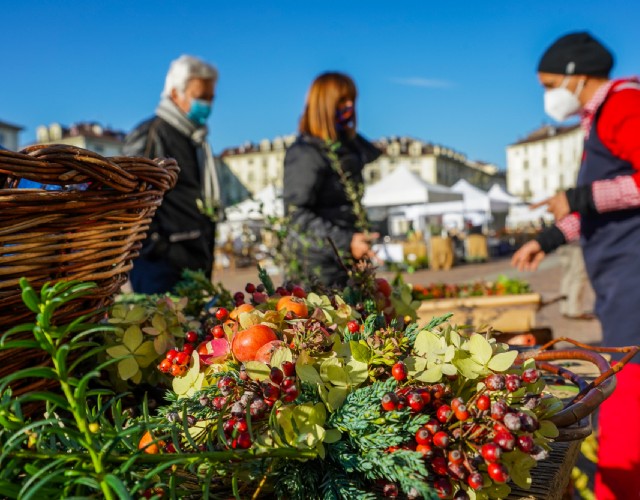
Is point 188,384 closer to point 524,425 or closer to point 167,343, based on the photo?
point 167,343

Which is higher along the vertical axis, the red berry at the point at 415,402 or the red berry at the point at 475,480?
the red berry at the point at 415,402

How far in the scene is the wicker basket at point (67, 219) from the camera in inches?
30.4

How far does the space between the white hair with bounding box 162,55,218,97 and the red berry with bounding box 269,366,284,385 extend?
2929 mm

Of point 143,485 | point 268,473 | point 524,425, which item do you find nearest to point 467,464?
point 524,425

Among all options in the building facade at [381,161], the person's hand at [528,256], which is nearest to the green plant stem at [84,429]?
the person's hand at [528,256]

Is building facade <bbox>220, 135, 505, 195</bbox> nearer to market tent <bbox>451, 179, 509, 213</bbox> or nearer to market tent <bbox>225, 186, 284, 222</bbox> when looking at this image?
market tent <bbox>451, 179, 509, 213</bbox>

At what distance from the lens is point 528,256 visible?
225 centimetres

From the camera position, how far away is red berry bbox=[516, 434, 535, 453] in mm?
590

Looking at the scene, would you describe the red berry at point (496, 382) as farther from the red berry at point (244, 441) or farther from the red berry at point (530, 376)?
the red berry at point (244, 441)

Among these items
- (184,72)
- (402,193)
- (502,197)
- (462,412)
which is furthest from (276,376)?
(502,197)

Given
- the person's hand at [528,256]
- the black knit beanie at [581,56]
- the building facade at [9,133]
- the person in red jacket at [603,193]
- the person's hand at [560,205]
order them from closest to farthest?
the person in red jacket at [603,193] → the person's hand at [560,205] → the person's hand at [528,256] → the black knit beanie at [581,56] → the building facade at [9,133]

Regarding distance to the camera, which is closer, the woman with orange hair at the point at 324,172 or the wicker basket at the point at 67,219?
the wicker basket at the point at 67,219

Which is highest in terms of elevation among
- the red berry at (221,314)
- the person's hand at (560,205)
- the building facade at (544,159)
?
the building facade at (544,159)

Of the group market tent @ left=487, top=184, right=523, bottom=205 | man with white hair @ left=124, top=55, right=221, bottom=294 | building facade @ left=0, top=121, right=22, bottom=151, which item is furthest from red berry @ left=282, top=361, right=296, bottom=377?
building facade @ left=0, top=121, right=22, bottom=151
